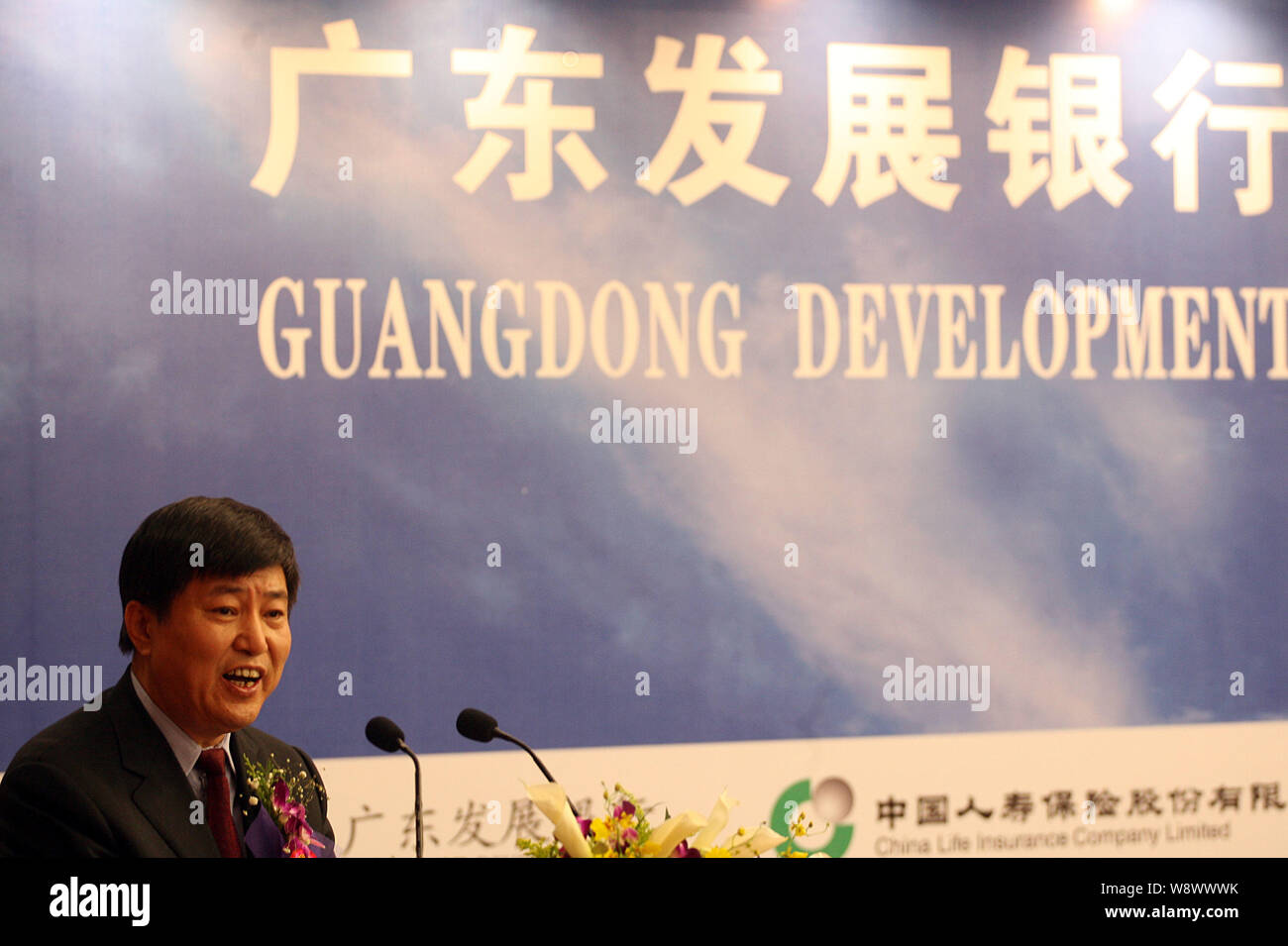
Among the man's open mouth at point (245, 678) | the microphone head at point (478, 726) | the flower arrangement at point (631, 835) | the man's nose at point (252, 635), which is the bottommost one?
the flower arrangement at point (631, 835)

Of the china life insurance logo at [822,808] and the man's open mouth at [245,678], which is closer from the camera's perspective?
the man's open mouth at [245,678]

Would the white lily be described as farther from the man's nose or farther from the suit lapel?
the man's nose

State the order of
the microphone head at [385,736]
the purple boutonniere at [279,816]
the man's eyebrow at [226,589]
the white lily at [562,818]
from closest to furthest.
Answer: the white lily at [562,818] < the purple boutonniere at [279,816] < the microphone head at [385,736] < the man's eyebrow at [226,589]

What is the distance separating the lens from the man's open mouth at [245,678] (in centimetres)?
222

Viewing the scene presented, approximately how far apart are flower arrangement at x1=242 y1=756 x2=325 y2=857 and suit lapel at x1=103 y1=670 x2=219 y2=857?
4.9 inches

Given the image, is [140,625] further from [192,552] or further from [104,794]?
[104,794]

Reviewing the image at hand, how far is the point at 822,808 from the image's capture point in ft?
10.2

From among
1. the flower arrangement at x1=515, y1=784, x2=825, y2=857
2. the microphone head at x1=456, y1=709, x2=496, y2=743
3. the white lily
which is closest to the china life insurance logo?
the microphone head at x1=456, y1=709, x2=496, y2=743

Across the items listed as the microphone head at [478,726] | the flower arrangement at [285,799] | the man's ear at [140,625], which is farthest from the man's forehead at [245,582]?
the microphone head at [478,726]

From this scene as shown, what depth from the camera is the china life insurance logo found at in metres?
3.09

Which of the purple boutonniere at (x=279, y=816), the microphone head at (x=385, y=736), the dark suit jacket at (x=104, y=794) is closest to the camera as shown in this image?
the dark suit jacket at (x=104, y=794)

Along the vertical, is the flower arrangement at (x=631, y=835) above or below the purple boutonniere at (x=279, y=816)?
above

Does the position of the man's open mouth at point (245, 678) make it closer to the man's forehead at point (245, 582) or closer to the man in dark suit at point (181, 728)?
the man in dark suit at point (181, 728)

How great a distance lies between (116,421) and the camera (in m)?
2.89
